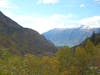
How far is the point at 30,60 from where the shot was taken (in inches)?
4400

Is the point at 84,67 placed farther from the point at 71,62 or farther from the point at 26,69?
the point at 26,69

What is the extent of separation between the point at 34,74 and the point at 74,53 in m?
17.4

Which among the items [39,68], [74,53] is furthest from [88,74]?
[39,68]

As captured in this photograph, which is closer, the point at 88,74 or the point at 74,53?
the point at 88,74

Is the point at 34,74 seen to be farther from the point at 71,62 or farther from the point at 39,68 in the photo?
the point at 71,62

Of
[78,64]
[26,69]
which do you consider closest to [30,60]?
[26,69]

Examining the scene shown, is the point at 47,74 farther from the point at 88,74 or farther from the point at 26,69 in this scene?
the point at 88,74

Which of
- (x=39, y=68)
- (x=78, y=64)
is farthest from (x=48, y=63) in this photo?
Answer: (x=78, y=64)

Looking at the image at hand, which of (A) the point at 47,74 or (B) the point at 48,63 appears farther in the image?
(B) the point at 48,63

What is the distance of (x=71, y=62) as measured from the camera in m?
112

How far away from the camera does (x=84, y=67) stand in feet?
365

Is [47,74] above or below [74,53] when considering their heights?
below

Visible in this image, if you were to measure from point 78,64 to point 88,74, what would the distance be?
590 centimetres

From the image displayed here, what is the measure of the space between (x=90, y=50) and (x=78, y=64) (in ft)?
29.6
